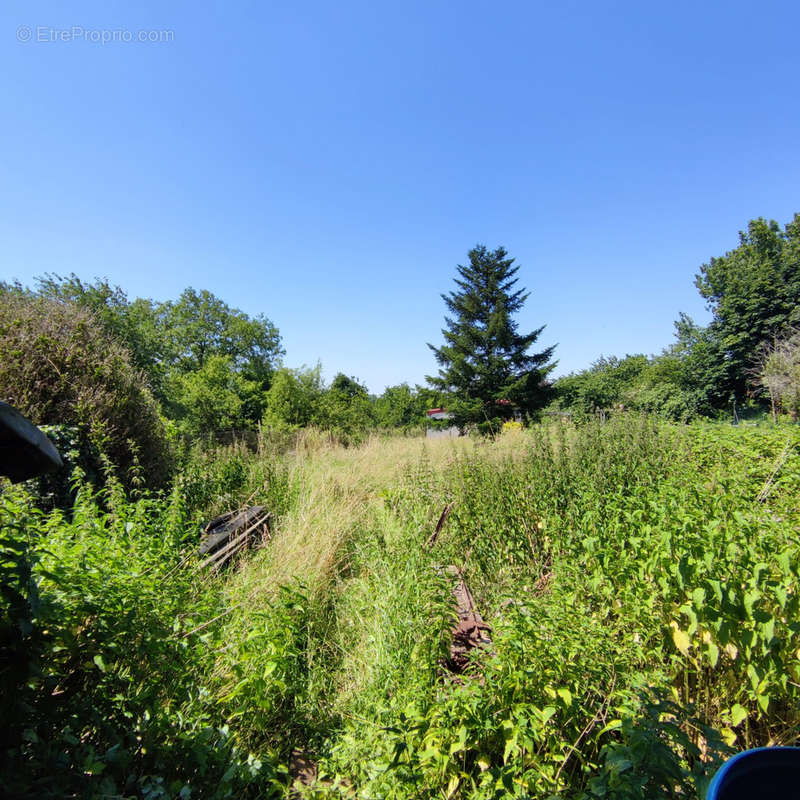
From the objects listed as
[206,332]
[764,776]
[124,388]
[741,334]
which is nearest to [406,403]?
[206,332]

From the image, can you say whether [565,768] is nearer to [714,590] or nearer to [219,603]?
[714,590]

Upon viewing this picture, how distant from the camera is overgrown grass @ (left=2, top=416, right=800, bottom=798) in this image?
137 centimetres

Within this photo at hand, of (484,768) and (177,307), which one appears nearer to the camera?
(484,768)

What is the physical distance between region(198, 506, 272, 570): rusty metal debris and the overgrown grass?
0.57 meters

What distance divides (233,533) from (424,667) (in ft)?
10.4

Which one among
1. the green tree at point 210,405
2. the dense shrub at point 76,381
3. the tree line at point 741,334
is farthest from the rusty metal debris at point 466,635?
the tree line at point 741,334

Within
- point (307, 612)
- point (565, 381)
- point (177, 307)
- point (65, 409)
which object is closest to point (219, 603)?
point (307, 612)

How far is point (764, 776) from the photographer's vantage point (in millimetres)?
774

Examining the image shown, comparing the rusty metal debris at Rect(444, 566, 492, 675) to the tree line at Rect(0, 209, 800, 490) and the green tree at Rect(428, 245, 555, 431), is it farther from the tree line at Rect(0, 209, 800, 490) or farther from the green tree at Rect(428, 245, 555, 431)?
the green tree at Rect(428, 245, 555, 431)

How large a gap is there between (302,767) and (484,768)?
1.12 metres

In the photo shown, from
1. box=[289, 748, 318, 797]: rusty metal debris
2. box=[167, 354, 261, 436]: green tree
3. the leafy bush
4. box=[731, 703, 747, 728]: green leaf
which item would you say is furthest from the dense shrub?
box=[167, 354, 261, 436]: green tree

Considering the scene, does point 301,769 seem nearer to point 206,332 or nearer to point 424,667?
point 424,667

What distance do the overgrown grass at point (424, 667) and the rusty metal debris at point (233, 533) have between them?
57 cm

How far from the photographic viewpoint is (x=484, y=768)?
4.88 ft
